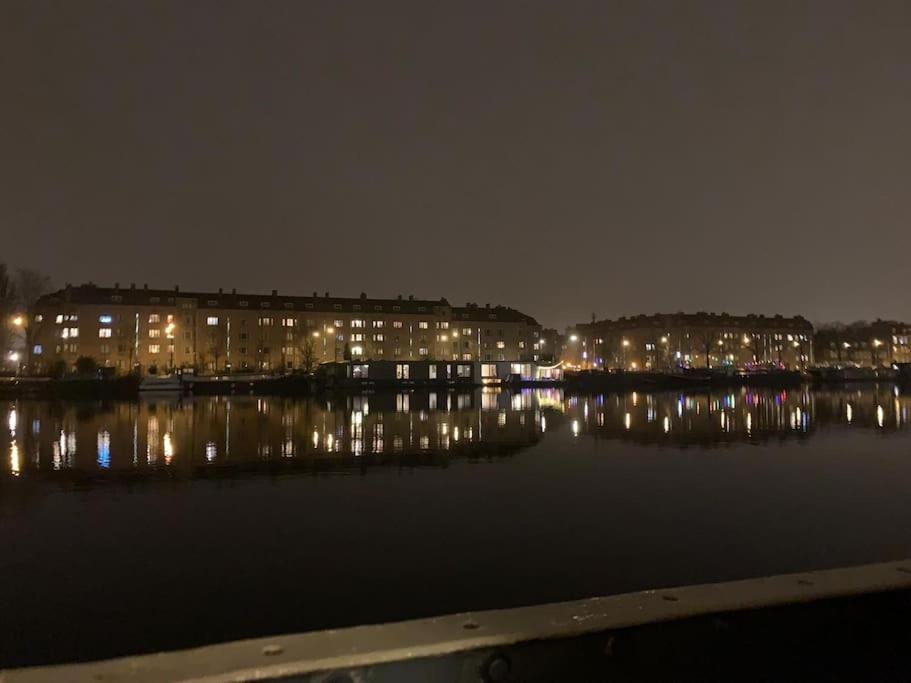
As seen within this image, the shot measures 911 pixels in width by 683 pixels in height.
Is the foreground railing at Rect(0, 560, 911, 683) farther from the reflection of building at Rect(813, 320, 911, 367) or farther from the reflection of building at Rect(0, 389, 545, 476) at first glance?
the reflection of building at Rect(813, 320, 911, 367)

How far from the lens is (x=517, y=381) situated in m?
87.9

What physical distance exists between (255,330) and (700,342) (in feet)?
339

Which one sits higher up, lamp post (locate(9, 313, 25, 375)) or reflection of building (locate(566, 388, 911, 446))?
lamp post (locate(9, 313, 25, 375))

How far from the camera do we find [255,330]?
396 feet

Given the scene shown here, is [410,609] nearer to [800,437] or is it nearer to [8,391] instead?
[800,437]

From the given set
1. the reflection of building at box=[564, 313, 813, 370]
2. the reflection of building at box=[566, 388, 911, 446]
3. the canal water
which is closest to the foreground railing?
the canal water

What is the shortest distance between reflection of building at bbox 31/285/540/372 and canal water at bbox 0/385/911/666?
86.7m

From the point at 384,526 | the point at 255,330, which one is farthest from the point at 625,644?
→ the point at 255,330

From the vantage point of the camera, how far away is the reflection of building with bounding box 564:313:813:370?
163625 mm

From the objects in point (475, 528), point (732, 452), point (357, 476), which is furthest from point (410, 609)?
point (732, 452)

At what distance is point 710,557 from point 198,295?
122303 mm

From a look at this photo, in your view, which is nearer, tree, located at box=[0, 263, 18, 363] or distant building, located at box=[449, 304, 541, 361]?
tree, located at box=[0, 263, 18, 363]

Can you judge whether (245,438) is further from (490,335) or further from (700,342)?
(700,342)

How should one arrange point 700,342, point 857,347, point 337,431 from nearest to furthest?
point 337,431 < point 700,342 < point 857,347
